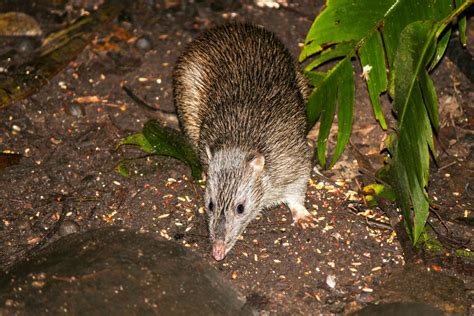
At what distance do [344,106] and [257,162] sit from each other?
1.08 metres

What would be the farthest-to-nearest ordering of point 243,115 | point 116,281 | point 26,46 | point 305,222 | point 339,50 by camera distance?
point 26,46
point 339,50
point 305,222
point 243,115
point 116,281

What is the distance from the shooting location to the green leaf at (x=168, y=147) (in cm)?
635

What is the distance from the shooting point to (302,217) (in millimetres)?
5938

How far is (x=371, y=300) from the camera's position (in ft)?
17.3

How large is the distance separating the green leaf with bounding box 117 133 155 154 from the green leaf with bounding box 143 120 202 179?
0.06m

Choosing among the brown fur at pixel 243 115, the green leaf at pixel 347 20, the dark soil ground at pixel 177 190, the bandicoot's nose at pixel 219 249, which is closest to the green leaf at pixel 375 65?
the green leaf at pixel 347 20

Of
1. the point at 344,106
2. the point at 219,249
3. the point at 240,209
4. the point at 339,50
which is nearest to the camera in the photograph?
the point at 219,249

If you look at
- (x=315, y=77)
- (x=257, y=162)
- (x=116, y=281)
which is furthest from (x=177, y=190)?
(x=315, y=77)

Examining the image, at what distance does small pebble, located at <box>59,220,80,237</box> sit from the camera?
19.1 ft

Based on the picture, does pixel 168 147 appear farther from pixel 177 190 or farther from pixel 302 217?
pixel 302 217

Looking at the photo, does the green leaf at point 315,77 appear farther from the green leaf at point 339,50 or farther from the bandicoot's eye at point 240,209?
the bandicoot's eye at point 240,209

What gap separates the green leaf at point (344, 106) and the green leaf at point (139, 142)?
171cm

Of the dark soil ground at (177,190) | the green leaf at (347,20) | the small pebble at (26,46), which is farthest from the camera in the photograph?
the small pebble at (26,46)

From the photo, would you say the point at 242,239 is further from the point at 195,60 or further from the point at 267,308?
the point at 195,60
